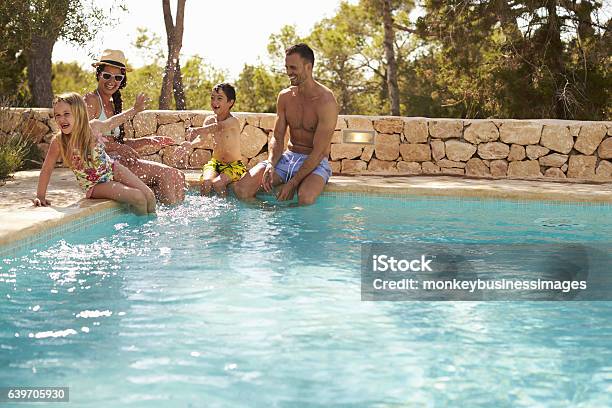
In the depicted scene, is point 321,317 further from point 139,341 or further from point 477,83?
point 477,83

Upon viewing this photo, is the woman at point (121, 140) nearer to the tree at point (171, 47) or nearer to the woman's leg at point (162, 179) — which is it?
the woman's leg at point (162, 179)

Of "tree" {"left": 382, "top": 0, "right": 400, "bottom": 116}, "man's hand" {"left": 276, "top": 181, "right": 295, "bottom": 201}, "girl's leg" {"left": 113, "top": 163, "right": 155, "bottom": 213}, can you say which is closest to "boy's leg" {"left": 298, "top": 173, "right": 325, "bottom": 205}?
"man's hand" {"left": 276, "top": 181, "right": 295, "bottom": 201}

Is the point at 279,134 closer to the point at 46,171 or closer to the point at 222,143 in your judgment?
the point at 222,143

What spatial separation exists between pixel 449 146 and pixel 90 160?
5697 millimetres

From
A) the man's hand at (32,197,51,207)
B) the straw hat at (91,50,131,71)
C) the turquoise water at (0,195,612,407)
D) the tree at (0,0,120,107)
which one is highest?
the tree at (0,0,120,107)

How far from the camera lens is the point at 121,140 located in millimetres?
8227

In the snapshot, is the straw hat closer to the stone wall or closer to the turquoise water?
the turquoise water

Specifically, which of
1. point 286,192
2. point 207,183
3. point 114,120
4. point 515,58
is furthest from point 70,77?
point 114,120

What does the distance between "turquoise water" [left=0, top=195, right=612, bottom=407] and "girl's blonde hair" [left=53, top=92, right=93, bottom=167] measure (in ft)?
2.88

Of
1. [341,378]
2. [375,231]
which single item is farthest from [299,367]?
[375,231]

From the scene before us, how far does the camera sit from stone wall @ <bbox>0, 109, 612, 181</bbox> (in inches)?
432

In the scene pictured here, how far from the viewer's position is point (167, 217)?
7258 mm

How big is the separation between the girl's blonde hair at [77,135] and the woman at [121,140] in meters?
0.61

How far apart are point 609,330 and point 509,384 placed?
108 cm
